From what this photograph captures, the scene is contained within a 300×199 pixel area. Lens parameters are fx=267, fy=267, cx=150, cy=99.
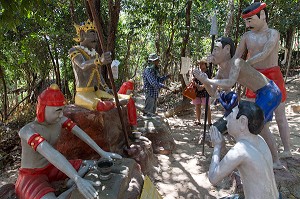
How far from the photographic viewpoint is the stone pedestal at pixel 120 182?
7.57ft

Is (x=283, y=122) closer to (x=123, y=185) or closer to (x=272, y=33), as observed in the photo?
(x=272, y=33)

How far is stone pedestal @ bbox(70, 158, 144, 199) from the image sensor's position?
7.57 ft

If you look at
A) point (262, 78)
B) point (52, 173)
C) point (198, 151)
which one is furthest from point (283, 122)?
point (52, 173)

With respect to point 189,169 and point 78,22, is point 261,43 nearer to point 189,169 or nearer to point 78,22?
point 189,169

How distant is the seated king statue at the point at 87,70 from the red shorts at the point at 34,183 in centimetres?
120

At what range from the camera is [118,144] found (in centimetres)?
405

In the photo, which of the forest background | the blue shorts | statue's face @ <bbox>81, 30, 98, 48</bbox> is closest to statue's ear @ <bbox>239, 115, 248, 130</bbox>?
the blue shorts

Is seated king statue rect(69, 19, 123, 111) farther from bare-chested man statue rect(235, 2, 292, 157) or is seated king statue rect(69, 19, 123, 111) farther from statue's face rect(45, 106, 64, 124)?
bare-chested man statue rect(235, 2, 292, 157)

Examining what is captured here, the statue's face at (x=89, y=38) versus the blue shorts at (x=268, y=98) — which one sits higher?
the statue's face at (x=89, y=38)

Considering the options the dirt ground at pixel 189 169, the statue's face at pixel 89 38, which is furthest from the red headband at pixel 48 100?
the dirt ground at pixel 189 169

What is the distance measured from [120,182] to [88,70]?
188 cm

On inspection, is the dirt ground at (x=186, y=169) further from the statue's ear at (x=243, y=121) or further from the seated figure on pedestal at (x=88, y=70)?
the statue's ear at (x=243, y=121)

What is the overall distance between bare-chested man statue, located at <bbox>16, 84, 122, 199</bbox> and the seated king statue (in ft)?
3.29

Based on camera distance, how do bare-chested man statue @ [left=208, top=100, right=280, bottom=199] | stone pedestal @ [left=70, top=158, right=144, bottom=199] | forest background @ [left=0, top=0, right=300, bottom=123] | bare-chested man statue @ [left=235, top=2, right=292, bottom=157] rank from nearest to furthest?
bare-chested man statue @ [left=208, top=100, right=280, bottom=199] → stone pedestal @ [left=70, top=158, right=144, bottom=199] → bare-chested man statue @ [left=235, top=2, right=292, bottom=157] → forest background @ [left=0, top=0, right=300, bottom=123]
